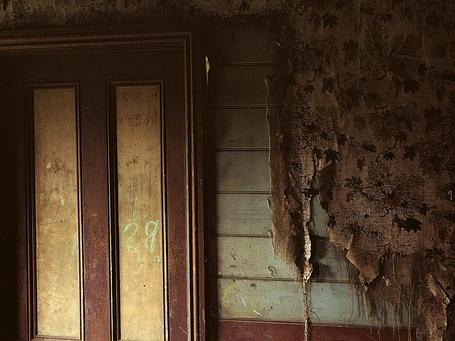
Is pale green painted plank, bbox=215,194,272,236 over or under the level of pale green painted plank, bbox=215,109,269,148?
under

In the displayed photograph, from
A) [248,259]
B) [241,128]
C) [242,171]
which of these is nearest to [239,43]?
[241,128]

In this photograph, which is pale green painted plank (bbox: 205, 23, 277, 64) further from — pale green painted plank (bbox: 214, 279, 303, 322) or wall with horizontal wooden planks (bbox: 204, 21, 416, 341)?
pale green painted plank (bbox: 214, 279, 303, 322)

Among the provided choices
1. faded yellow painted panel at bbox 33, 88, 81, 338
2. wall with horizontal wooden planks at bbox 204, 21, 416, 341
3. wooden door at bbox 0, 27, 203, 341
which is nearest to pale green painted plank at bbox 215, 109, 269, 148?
wall with horizontal wooden planks at bbox 204, 21, 416, 341

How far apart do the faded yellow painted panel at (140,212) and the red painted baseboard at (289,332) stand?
306 mm

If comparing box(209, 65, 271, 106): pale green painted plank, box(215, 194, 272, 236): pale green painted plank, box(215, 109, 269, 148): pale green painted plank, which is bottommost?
box(215, 194, 272, 236): pale green painted plank

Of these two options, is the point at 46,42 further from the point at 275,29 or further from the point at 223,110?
the point at 275,29

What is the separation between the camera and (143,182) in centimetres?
186

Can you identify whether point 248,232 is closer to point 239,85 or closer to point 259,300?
point 259,300

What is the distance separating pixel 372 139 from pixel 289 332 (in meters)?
0.85

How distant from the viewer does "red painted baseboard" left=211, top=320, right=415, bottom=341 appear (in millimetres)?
1660

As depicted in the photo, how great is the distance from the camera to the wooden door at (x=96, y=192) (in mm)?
1821

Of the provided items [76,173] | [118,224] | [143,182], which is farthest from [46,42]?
[118,224]

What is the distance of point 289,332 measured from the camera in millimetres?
1711

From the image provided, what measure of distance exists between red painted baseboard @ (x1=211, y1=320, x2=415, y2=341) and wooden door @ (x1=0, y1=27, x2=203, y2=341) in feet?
0.50
